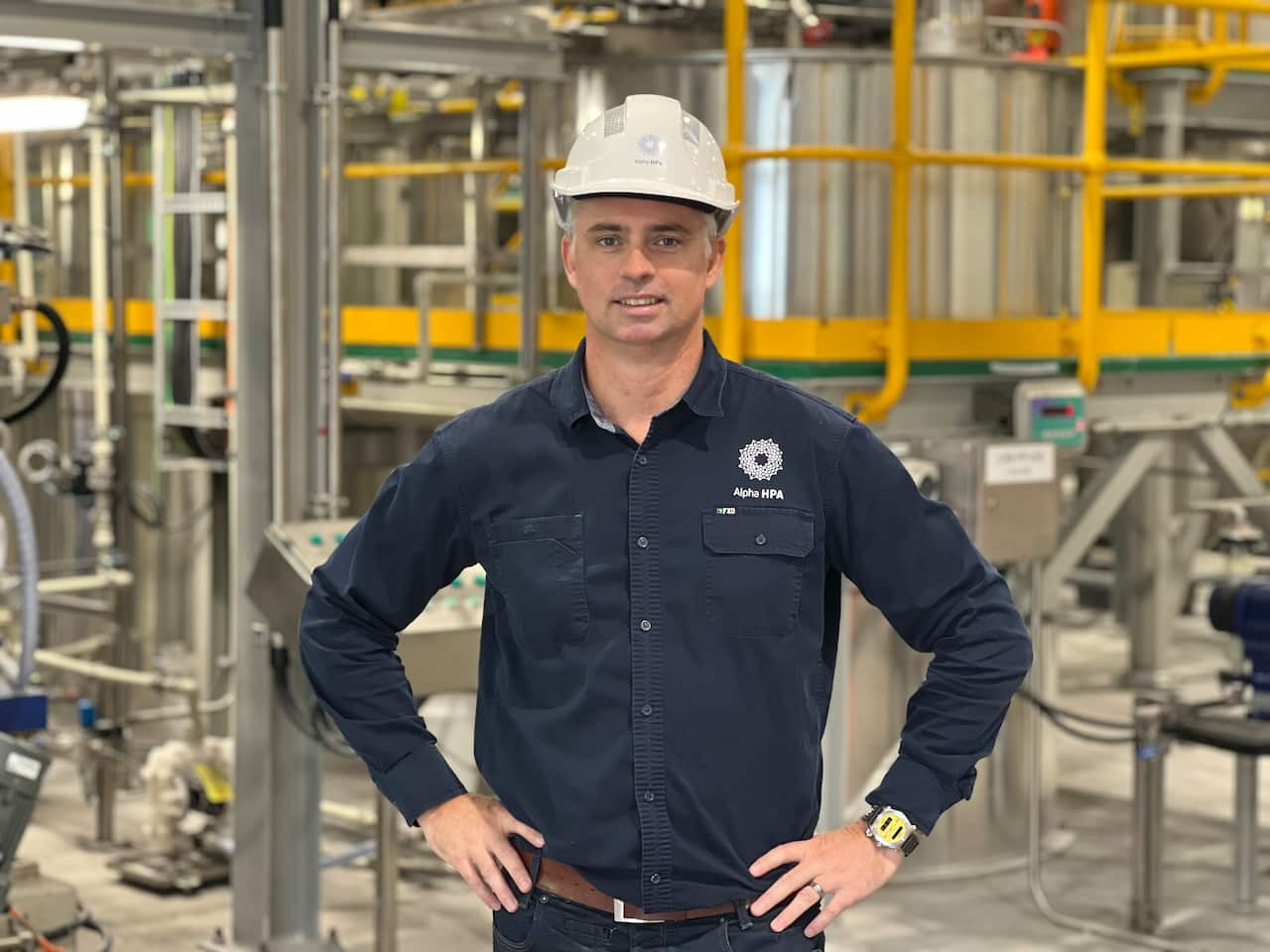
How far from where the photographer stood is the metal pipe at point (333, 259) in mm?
4402

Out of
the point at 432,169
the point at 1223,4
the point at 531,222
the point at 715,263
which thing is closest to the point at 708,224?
the point at 715,263

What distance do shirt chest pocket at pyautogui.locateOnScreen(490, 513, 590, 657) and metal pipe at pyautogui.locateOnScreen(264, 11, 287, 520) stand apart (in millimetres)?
2310

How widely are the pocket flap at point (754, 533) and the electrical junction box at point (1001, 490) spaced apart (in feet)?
10.1

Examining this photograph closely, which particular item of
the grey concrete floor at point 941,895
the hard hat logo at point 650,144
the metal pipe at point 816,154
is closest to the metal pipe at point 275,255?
the metal pipe at point 816,154

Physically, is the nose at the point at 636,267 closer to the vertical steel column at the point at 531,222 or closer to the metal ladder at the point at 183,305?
the vertical steel column at the point at 531,222

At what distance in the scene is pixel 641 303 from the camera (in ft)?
7.28

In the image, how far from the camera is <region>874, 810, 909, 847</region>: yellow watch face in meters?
2.22

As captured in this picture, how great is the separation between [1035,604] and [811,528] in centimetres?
339

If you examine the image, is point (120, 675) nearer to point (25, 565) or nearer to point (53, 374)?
point (53, 374)

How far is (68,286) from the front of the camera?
7629mm

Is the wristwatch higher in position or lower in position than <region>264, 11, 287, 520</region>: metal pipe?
lower

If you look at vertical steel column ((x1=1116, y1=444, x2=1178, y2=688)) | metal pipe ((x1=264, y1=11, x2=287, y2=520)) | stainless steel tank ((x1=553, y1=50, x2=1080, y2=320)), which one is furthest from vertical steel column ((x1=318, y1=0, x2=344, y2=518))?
vertical steel column ((x1=1116, y1=444, x2=1178, y2=688))

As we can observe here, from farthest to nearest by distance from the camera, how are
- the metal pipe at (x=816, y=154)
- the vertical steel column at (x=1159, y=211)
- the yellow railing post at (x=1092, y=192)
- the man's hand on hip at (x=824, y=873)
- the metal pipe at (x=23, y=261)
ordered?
the vertical steel column at (x=1159, y=211)
the metal pipe at (x=23, y=261)
the yellow railing post at (x=1092, y=192)
the metal pipe at (x=816, y=154)
the man's hand on hip at (x=824, y=873)

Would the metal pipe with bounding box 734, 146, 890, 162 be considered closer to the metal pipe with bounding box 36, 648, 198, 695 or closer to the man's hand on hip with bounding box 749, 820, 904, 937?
the metal pipe with bounding box 36, 648, 198, 695
